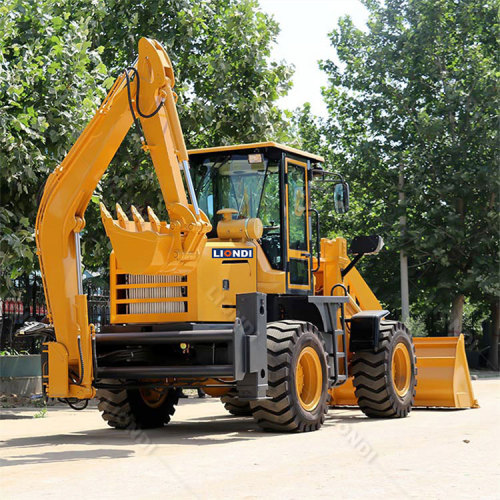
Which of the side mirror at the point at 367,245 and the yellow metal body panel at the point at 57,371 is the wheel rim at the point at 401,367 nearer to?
the side mirror at the point at 367,245

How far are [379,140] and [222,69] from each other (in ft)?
44.8

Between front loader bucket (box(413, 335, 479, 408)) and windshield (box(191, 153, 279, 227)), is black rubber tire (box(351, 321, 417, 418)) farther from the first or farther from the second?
windshield (box(191, 153, 279, 227))

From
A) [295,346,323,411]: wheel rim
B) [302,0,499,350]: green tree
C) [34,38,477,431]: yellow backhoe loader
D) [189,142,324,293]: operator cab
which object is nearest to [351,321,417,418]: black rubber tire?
[34,38,477,431]: yellow backhoe loader

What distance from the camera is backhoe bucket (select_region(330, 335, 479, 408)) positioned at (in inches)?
610

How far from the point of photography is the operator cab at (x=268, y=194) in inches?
519

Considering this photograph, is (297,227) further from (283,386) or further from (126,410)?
(126,410)

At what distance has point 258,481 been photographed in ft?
26.4

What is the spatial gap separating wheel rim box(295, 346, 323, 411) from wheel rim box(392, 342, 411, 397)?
2591mm

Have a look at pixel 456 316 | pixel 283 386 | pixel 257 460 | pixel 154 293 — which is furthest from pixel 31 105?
pixel 456 316

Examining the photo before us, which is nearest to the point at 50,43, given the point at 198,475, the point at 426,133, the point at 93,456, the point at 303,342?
the point at 303,342

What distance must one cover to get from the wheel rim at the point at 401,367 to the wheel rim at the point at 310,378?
2.59 metres

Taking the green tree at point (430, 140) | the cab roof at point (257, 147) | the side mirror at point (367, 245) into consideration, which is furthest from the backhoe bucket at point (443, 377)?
the green tree at point (430, 140)

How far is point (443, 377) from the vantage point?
15.6m

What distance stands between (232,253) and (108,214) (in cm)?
189
